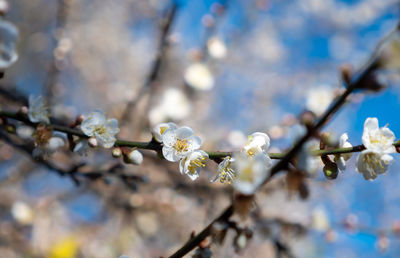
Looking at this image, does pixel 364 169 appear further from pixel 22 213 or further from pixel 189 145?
pixel 22 213

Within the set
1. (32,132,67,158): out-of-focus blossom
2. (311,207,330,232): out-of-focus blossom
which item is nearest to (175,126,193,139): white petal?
(32,132,67,158): out-of-focus blossom

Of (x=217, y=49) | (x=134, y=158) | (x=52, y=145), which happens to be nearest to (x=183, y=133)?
(x=134, y=158)

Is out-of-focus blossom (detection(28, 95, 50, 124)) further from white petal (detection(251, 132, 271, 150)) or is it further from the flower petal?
white petal (detection(251, 132, 271, 150))

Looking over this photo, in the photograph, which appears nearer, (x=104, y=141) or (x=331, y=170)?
(x=331, y=170)

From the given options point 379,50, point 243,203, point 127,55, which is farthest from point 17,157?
point 127,55

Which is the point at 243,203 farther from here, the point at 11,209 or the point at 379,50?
the point at 11,209

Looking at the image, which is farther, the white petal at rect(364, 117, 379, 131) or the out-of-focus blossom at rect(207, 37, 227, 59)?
the out-of-focus blossom at rect(207, 37, 227, 59)

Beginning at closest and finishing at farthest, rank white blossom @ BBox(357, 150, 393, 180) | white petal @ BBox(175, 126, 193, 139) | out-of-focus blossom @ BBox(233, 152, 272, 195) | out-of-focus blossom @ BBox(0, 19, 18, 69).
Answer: out-of-focus blossom @ BBox(233, 152, 272, 195) < out-of-focus blossom @ BBox(0, 19, 18, 69) < white blossom @ BBox(357, 150, 393, 180) < white petal @ BBox(175, 126, 193, 139)
